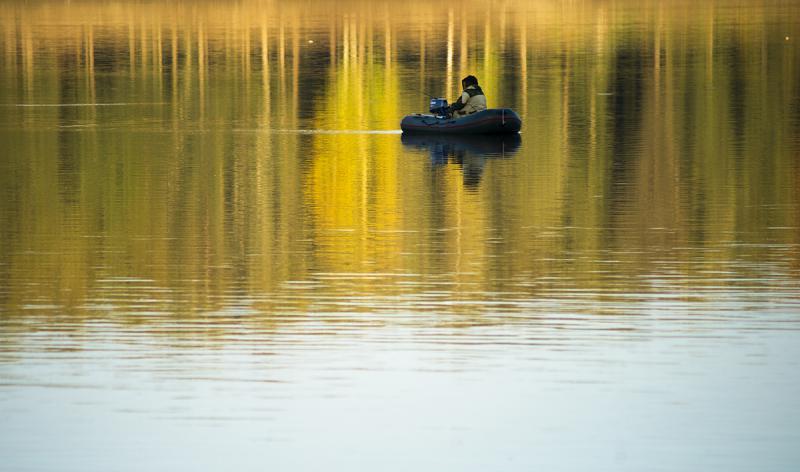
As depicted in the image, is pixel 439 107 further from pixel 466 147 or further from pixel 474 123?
pixel 466 147

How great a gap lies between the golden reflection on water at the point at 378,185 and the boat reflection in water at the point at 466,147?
35 cm

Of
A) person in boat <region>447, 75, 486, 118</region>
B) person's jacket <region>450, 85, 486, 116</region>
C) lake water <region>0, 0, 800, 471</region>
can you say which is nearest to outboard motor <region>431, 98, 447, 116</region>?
person in boat <region>447, 75, 486, 118</region>

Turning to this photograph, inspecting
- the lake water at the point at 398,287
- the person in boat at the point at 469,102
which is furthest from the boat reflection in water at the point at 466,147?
the person in boat at the point at 469,102

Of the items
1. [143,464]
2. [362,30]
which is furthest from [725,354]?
[362,30]

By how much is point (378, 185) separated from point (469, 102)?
9.30 m

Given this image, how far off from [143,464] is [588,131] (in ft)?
95.7

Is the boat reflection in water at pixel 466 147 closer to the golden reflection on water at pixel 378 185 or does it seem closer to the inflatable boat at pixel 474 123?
the inflatable boat at pixel 474 123

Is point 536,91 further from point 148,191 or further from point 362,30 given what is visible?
point 362,30

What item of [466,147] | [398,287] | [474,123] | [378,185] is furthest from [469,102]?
[398,287]

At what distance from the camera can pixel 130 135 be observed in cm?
4259

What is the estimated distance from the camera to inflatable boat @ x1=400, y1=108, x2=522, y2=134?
40.2 metres

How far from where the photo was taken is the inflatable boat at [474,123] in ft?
132

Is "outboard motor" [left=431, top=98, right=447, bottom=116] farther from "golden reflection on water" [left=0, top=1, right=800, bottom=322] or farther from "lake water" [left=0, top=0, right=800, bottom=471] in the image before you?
"golden reflection on water" [left=0, top=1, right=800, bottom=322]

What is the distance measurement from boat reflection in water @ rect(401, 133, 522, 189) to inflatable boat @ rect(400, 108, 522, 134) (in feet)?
0.72
